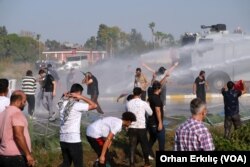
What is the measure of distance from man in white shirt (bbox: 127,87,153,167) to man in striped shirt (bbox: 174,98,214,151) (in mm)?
3707

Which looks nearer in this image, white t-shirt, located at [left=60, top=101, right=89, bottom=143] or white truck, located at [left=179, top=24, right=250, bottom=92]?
white t-shirt, located at [left=60, top=101, right=89, bottom=143]

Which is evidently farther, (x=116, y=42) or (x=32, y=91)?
(x=116, y=42)

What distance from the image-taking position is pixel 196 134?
20.6 ft

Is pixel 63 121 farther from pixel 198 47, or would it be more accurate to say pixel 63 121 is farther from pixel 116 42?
pixel 116 42

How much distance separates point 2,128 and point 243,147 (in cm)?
320

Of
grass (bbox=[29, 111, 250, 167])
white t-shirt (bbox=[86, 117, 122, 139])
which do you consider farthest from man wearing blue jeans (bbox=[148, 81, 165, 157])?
white t-shirt (bbox=[86, 117, 122, 139])

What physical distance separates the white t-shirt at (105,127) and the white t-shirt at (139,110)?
184cm

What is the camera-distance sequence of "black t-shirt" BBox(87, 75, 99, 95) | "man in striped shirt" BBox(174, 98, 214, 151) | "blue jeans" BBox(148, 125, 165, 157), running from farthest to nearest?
"black t-shirt" BBox(87, 75, 99, 95)
"blue jeans" BBox(148, 125, 165, 157)
"man in striped shirt" BBox(174, 98, 214, 151)

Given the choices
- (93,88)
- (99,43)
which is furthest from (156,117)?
(99,43)

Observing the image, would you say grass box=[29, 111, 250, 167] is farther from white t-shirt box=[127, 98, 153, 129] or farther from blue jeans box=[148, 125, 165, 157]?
white t-shirt box=[127, 98, 153, 129]

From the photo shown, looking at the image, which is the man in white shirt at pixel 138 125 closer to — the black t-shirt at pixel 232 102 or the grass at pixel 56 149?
the grass at pixel 56 149

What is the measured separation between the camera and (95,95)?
17.5 metres

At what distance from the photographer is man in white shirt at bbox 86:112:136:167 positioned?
8141mm

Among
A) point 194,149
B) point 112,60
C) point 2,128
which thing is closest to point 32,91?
point 2,128
